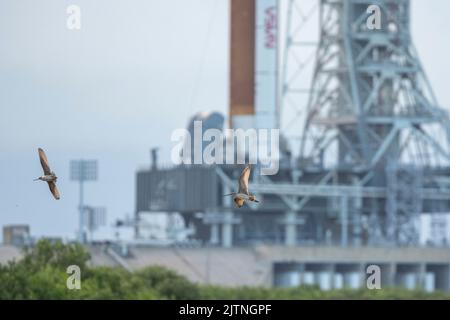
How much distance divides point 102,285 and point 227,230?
55.1 m

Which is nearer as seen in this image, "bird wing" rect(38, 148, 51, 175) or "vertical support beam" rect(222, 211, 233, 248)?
"bird wing" rect(38, 148, 51, 175)

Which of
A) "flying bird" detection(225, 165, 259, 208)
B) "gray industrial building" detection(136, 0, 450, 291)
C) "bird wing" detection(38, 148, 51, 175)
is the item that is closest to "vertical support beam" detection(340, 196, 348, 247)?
"gray industrial building" detection(136, 0, 450, 291)

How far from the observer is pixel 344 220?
6206 inches

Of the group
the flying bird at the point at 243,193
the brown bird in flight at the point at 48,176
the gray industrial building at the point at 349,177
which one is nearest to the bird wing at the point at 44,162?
the brown bird in flight at the point at 48,176

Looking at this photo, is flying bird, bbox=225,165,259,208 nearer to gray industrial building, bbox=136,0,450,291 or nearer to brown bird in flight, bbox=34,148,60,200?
brown bird in flight, bbox=34,148,60,200

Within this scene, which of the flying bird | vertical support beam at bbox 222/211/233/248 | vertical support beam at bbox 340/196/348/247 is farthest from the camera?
vertical support beam at bbox 340/196/348/247

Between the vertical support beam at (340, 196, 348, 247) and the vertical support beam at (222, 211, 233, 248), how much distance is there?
22.9 ft

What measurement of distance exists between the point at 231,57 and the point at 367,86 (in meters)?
15.4

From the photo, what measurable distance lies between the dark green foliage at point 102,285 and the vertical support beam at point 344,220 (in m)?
28.6

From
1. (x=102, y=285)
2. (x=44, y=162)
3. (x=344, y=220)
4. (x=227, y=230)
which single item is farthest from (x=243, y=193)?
(x=344, y=220)

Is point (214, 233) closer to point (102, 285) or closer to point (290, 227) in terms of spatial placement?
point (290, 227)

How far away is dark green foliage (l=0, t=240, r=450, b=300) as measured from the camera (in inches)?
3573
